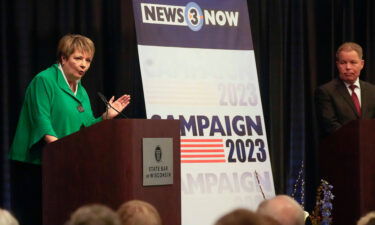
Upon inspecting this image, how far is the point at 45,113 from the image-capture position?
497 cm

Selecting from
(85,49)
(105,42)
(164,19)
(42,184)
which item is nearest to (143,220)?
(42,184)

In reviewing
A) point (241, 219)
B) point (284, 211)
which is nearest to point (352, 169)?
point (284, 211)

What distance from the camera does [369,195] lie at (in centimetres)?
581

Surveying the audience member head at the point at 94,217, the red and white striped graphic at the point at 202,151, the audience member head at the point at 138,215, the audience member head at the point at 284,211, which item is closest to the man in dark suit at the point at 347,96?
the red and white striped graphic at the point at 202,151

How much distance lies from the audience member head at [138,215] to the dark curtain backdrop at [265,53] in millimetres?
3690

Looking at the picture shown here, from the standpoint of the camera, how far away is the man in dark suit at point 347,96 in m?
6.33

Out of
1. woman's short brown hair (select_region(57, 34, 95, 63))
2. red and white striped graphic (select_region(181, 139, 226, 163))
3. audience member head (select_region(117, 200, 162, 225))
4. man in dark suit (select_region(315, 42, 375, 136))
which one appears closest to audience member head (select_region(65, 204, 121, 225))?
audience member head (select_region(117, 200, 162, 225))

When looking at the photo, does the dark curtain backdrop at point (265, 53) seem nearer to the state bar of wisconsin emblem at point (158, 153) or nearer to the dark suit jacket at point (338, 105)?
the dark suit jacket at point (338, 105)

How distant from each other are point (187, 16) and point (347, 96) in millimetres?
1370

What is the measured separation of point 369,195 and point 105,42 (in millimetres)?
2493

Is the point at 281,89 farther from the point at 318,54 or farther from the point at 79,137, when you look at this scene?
the point at 79,137

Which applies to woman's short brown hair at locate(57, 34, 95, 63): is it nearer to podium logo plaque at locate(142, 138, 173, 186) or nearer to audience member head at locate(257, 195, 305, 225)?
podium logo plaque at locate(142, 138, 173, 186)

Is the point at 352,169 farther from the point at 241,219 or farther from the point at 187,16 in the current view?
the point at 241,219

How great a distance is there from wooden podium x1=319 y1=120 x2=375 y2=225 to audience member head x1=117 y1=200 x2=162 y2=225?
3.23m
